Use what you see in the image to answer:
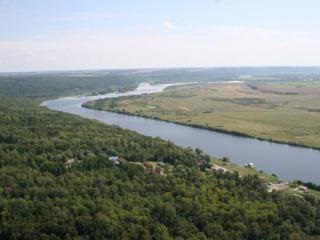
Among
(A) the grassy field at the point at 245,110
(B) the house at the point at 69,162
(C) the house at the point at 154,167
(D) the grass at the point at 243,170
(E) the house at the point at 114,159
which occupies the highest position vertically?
(B) the house at the point at 69,162

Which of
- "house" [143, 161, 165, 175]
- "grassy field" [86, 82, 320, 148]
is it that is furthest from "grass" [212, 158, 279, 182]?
"grassy field" [86, 82, 320, 148]

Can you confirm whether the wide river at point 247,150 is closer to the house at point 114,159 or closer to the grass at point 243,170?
the grass at point 243,170

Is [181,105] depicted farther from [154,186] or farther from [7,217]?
[7,217]

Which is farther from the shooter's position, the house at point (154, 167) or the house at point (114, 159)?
the house at point (114, 159)

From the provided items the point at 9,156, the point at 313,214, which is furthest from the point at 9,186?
the point at 313,214

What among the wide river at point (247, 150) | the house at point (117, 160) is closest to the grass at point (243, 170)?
the wide river at point (247, 150)

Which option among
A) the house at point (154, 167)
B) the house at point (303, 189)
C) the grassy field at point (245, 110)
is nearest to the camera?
the house at point (303, 189)
